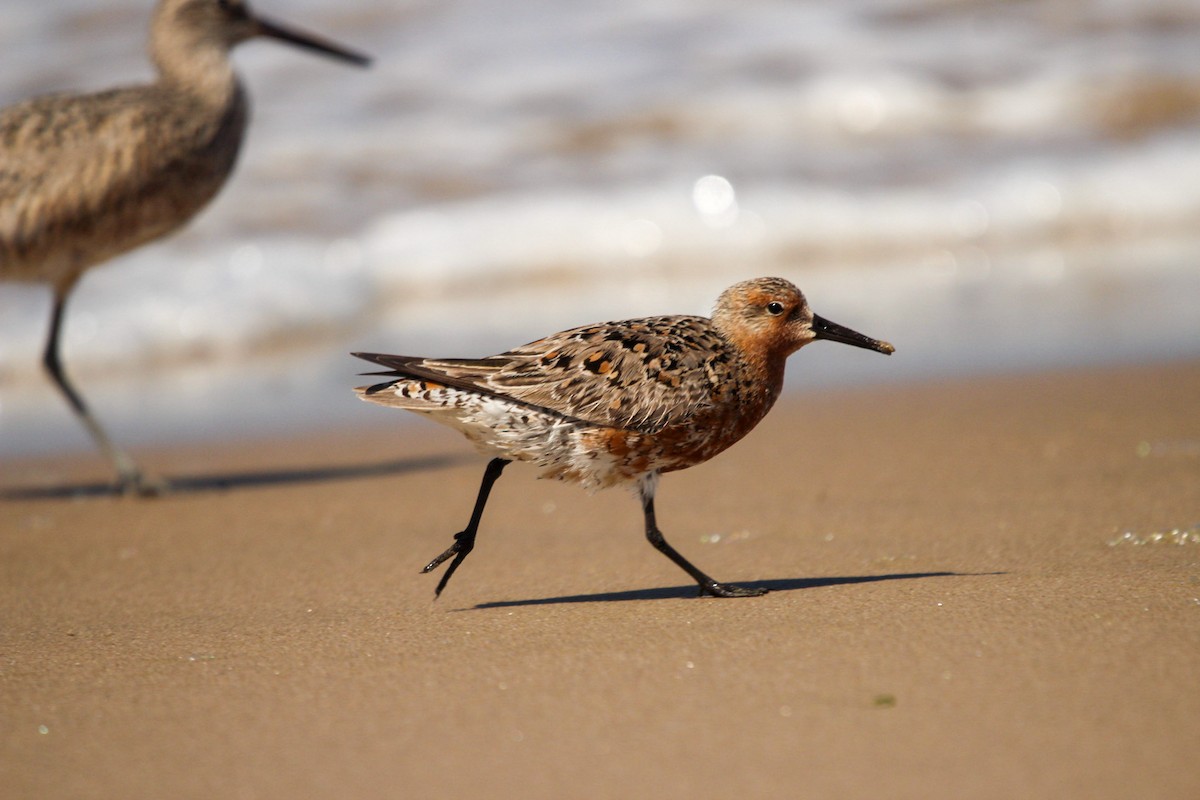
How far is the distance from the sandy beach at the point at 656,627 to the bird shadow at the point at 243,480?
0.11ft

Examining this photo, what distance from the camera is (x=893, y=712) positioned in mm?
3014

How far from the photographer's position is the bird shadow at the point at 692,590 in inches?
167

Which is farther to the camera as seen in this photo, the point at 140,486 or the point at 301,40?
the point at 301,40

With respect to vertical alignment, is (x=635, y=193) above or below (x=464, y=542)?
below

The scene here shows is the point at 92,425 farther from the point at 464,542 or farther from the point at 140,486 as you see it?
the point at 464,542

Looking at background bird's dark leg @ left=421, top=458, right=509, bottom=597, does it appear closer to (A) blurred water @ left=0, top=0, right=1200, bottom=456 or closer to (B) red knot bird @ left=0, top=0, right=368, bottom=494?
(B) red knot bird @ left=0, top=0, right=368, bottom=494

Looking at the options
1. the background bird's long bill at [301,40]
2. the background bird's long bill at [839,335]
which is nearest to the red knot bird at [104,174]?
the background bird's long bill at [301,40]

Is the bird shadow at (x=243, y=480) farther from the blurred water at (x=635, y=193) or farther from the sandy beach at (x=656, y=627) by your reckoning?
the blurred water at (x=635, y=193)

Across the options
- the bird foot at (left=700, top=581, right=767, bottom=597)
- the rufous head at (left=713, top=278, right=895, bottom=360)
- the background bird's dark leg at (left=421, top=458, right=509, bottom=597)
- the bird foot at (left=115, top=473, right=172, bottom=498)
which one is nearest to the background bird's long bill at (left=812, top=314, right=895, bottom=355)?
the rufous head at (left=713, top=278, right=895, bottom=360)

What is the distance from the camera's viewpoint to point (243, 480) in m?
6.71

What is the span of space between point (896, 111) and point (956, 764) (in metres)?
11.1

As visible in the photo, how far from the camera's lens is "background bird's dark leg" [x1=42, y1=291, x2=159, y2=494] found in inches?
260

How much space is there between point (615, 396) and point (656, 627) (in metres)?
0.72

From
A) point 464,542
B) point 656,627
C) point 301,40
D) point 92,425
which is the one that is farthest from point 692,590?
point 301,40
